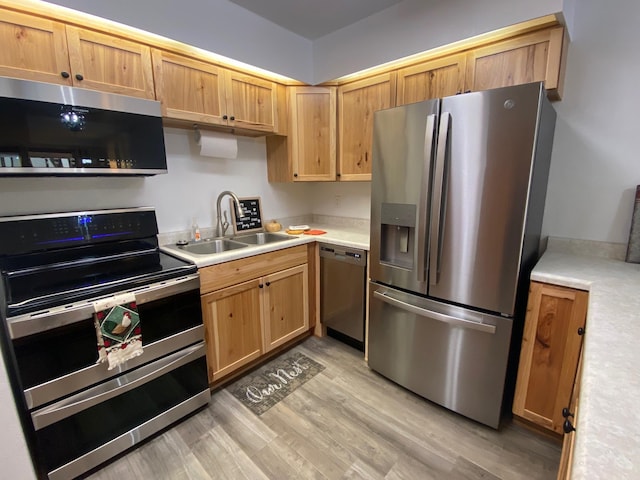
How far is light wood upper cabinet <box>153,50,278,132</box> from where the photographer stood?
183cm

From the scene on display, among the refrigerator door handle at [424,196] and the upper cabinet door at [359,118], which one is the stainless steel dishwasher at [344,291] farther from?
the upper cabinet door at [359,118]

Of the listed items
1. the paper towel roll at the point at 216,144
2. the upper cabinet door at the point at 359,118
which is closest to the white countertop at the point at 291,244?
the upper cabinet door at the point at 359,118

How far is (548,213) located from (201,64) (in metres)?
2.46

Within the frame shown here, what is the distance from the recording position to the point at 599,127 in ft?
5.71

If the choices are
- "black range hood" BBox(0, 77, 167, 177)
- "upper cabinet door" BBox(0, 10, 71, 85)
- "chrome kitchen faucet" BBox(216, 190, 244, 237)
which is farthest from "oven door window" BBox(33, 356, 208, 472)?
"upper cabinet door" BBox(0, 10, 71, 85)

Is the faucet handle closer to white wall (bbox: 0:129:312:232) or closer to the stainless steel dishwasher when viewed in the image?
white wall (bbox: 0:129:312:232)

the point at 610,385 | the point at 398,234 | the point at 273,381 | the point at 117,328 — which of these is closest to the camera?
the point at 610,385

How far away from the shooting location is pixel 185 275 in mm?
1638

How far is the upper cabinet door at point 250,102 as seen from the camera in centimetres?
214

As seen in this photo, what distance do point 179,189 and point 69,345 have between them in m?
1.26

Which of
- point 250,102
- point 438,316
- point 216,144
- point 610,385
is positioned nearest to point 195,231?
point 216,144

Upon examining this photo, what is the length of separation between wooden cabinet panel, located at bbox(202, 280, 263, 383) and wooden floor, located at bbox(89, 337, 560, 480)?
24 centimetres

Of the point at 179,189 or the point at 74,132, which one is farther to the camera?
the point at 179,189

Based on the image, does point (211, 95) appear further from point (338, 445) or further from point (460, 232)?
point (338, 445)
